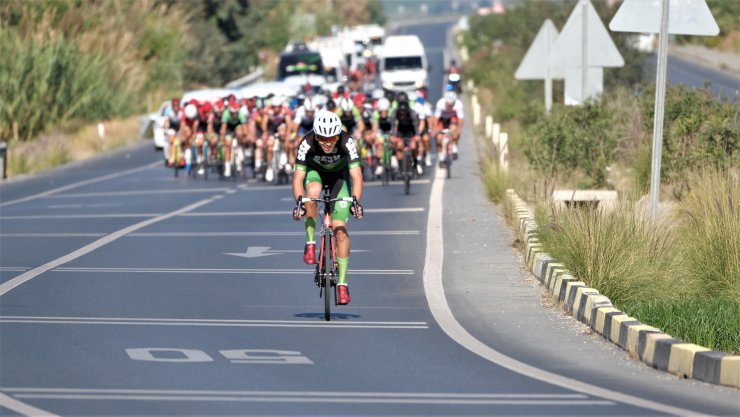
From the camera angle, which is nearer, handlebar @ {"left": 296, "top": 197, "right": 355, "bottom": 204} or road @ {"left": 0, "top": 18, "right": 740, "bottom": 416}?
road @ {"left": 0, "top": 18, "right": 740, "bottom": 416}

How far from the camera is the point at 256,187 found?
29.9 meters

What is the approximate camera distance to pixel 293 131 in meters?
30.7

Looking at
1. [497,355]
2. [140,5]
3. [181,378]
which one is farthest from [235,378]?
[140,5]

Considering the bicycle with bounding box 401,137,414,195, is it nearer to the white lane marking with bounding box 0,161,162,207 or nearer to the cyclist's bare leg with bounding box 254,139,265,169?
the cyclist's bare leg with bounding box 254,139,265,169

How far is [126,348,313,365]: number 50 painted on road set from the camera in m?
11.0

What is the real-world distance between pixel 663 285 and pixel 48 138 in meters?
29.8

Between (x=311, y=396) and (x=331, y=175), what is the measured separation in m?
4.42

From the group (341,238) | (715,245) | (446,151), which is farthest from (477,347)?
(446,151)

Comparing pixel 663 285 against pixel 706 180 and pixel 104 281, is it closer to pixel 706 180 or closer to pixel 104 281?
pixel 706 180

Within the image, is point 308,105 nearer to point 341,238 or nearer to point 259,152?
point 259,152

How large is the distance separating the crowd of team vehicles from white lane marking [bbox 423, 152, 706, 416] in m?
9.47

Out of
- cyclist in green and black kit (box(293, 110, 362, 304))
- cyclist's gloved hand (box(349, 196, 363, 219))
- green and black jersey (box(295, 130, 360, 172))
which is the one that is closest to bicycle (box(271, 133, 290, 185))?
cyclist in green and black kit (box(293, 110, 362, 304))

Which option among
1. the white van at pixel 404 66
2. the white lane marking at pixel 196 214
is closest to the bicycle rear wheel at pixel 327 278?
the white lane marking at pixel 196 214

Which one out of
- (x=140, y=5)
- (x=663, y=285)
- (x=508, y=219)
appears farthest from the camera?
(x=140, y=5)
